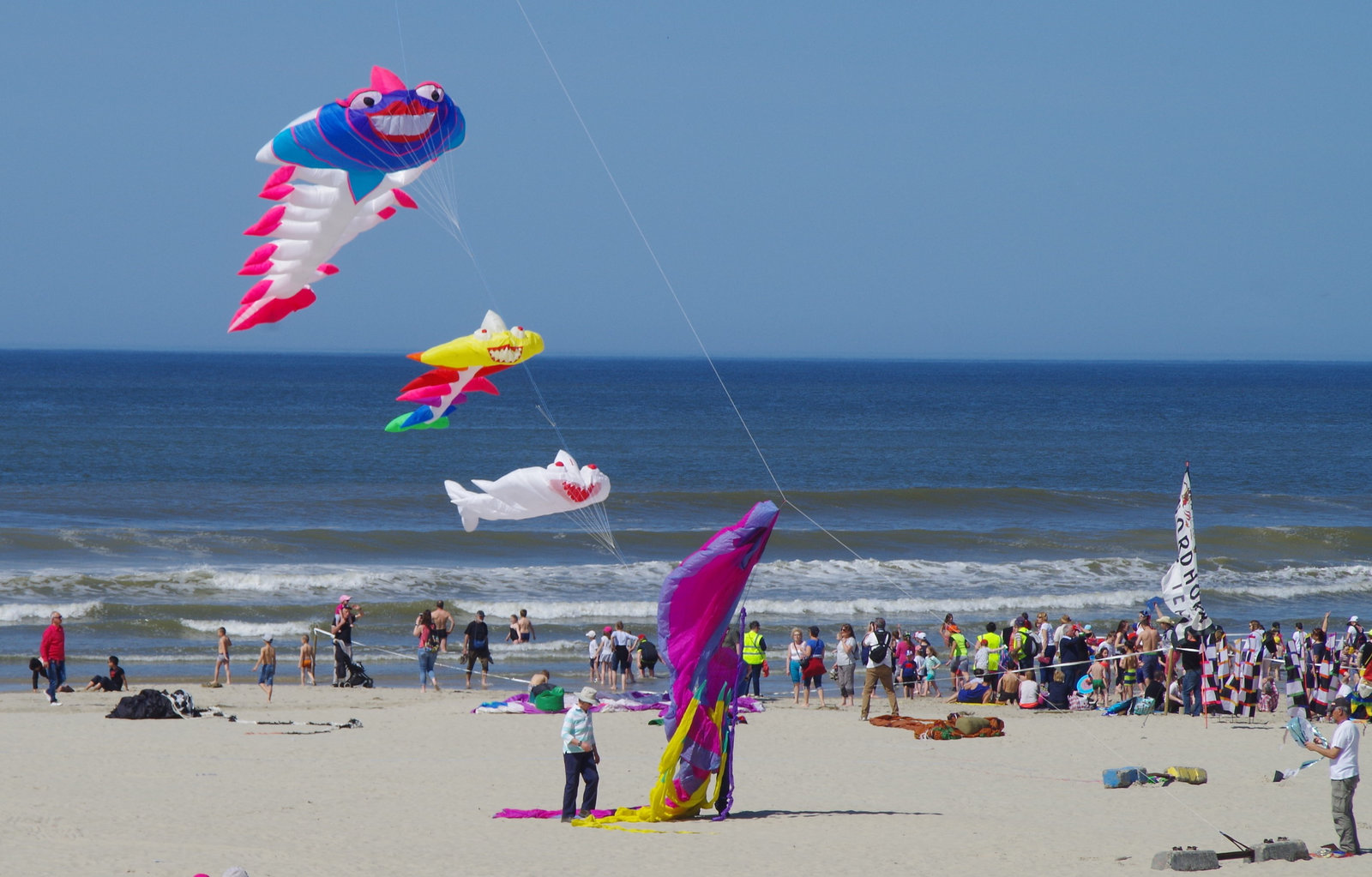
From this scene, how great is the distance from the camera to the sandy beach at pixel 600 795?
905cm

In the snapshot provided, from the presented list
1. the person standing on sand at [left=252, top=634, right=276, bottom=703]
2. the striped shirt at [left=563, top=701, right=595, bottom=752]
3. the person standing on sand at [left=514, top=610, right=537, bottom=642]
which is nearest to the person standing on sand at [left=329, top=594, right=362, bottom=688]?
the person standing on sand at [left=252, top=634, right=276, bottom=703]

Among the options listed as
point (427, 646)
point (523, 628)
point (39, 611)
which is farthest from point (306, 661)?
point (39, 611)

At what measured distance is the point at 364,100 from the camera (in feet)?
36.4

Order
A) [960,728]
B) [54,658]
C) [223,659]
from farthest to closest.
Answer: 1. [223,659]
2. [54,658]
3. [960,728]

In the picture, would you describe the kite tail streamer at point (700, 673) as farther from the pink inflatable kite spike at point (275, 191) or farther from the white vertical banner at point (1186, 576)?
the white vertical banner at point (1186, 576)

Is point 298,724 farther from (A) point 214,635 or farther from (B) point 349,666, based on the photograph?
(A) point 214,635

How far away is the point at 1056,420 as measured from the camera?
251 feet

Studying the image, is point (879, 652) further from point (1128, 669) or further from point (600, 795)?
point (600, 795)

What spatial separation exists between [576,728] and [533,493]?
3818mm

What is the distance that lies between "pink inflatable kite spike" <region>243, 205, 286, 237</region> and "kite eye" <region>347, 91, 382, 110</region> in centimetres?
105

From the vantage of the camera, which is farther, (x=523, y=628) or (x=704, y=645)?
(x=523, y=628)

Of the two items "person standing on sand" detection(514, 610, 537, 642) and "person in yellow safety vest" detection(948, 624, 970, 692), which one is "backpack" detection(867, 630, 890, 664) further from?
"person standing on sand" detection(514, 610, 537, 642)

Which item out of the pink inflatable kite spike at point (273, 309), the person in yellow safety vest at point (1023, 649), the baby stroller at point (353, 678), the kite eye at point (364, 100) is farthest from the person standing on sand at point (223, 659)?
the person in yellow safety vest at point (1023, 649)

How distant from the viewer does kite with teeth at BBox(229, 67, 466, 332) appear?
36.1 ft
